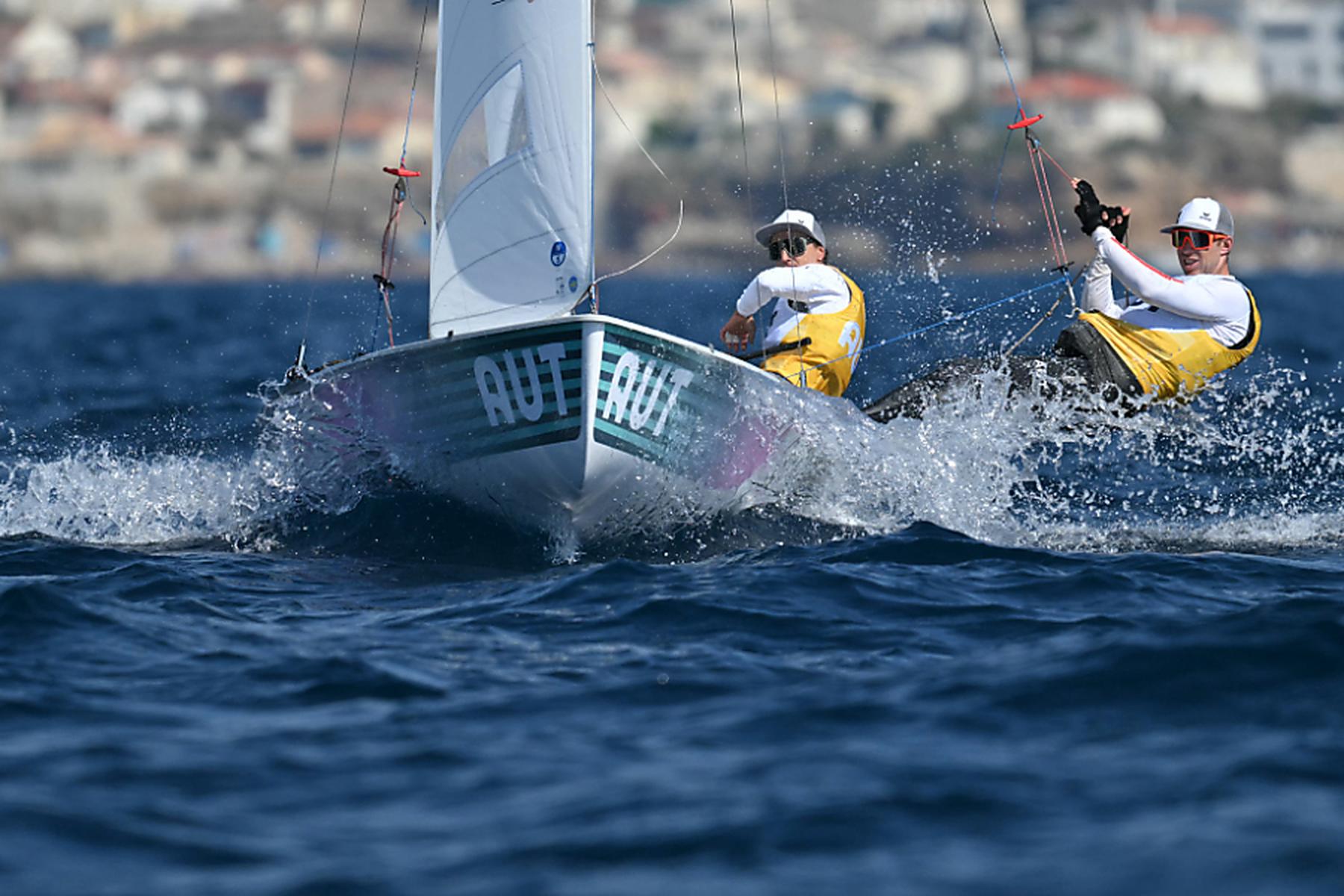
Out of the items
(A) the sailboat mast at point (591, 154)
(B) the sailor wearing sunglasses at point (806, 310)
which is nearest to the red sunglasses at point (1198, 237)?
(B) the sailor wearing sunglasses at point (806, 310)

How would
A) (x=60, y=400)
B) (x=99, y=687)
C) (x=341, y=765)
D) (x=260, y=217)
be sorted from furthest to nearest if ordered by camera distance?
1. (x=260, y=217)
2. (x=60, y=400)
3. (x=99, y=687)
4. (x=341, y=765)

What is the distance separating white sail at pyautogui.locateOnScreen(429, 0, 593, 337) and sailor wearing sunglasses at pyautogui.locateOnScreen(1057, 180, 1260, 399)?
237 cm

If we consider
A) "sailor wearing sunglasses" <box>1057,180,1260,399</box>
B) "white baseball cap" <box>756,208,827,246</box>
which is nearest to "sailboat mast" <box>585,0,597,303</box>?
"white baseball cap" <box>756,208,827,246</box>

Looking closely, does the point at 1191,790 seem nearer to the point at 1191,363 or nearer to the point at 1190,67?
the point at 1191,363

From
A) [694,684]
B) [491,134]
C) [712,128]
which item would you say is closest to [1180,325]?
[491,134]

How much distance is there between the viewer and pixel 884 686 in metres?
5.75

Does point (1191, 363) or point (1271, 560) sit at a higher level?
point (1191, 363)

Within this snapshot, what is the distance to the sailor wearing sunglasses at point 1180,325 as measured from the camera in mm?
8711

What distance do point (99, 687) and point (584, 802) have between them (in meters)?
1.91

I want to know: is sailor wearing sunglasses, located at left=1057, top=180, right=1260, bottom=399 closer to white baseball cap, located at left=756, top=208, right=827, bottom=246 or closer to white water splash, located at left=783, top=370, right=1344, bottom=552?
white water splash, located at left=783, top=370, right=1344, bottom=552

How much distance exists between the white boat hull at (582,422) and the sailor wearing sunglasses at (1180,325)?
4.49 feet


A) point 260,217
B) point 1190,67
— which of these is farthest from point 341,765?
point 1190,67

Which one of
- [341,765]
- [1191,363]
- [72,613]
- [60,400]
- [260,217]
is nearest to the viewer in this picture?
[341,765]

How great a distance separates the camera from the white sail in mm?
8047
